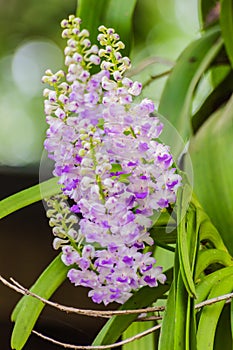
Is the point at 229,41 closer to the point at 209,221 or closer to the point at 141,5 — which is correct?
the point at 209,221

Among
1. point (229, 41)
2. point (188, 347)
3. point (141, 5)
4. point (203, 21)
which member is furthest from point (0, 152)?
point (188, 347)

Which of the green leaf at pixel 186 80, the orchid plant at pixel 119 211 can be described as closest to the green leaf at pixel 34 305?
the orchid plant at pixel 119 211

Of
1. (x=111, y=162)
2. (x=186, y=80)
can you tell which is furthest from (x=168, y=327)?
(x=186, y=80)

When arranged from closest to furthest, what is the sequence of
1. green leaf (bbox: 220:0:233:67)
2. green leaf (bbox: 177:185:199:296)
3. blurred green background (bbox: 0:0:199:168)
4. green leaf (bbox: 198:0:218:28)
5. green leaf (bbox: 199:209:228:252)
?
green leaf (bbox: 177:185:199:296) → green leaf (bbox: 199:209:228:252) → green leaf (bbox: 220:0:233:67) → green leaf (bbox: 198:0:218:28) → blurred green background (bbox: 0:0:199:168)

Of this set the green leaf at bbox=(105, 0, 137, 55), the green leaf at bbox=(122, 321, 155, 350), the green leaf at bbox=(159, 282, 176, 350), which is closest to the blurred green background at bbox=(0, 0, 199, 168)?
the green leaf at bbox=(105, 0, 137, 55)

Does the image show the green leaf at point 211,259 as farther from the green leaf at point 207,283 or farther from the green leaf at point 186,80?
the green leaf at point 186,80

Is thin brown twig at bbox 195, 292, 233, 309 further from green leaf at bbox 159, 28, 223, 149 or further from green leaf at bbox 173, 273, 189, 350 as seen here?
green leaf at bbox 159, 28, 223, 149

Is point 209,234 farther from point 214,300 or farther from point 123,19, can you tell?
point 123,19
